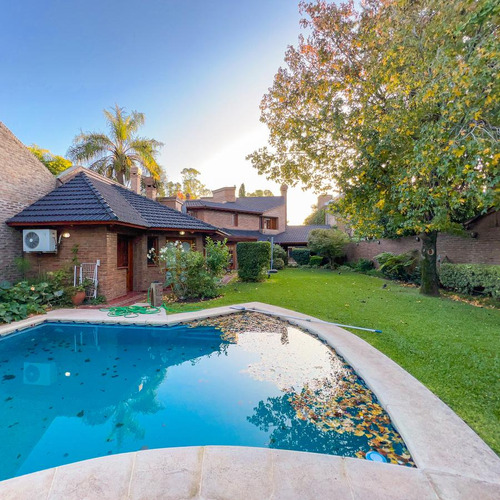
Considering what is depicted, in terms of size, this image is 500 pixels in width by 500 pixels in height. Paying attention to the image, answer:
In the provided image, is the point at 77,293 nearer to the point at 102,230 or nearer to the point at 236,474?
the point at 102,230

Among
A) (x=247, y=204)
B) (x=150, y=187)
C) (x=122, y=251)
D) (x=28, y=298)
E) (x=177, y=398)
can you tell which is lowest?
(x=177, y=398)

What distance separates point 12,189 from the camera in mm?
10445

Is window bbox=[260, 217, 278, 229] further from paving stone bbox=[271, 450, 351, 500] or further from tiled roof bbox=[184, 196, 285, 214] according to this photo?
paving stone bbox=[271, 450, 351, 500]

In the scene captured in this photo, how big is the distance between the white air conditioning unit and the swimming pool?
4.15 metres

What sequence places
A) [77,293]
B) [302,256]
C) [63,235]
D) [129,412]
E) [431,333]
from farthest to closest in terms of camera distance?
[302,256] → [63,235] → [77,293] → [431,333] → [129,412]

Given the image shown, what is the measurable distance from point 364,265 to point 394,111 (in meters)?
15.9

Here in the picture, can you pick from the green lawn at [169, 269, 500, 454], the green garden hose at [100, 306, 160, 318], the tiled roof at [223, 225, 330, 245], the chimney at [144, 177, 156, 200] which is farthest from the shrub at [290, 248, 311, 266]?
the green garden hose at [100, 306, 160, 318]

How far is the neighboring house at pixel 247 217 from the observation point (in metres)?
24.6

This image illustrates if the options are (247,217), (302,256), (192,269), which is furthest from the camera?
(247,217)

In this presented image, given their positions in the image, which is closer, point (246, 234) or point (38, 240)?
point (38, 240)

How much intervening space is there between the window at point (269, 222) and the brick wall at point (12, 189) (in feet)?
70.4

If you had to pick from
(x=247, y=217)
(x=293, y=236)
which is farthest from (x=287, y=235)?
(x=247, y=217)

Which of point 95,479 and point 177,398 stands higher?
point 95,479

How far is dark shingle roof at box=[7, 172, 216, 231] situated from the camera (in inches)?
398
